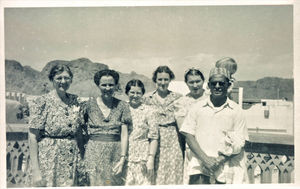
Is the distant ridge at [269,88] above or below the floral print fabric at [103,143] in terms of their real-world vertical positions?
above

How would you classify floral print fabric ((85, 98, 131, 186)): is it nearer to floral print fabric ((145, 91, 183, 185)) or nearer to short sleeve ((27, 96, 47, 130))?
floral print fabric ((145, 91, 183, 185))

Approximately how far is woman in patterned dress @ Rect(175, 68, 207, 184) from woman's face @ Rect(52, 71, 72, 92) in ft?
5.03

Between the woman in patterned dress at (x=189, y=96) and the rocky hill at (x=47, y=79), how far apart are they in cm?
48

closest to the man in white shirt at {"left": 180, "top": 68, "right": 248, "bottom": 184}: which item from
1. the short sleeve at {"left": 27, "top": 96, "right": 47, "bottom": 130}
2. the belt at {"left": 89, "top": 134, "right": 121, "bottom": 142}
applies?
the belt at {"left": 89, "top": 134, "right": 121, "bottom": 142}

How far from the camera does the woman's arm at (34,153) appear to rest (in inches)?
190

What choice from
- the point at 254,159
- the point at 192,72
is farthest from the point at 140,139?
the point at 254,159

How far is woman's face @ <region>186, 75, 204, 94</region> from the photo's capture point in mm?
5105

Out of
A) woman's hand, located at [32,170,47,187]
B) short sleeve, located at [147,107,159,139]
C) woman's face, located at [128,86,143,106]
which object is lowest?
woman's hand, located at [32,170,47,187]

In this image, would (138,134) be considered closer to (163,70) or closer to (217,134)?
(163,70)

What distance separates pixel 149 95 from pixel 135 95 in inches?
8.8

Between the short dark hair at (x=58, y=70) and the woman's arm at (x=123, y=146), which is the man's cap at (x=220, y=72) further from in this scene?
the short dark hair at (x=58, y=70)

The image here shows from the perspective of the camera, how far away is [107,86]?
4918 millimetres

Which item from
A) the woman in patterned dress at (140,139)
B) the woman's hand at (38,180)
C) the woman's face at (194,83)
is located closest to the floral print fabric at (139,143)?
the woman in patterned dress at (140,139)

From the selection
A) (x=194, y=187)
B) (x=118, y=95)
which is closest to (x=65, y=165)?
(x=118, y=95)
